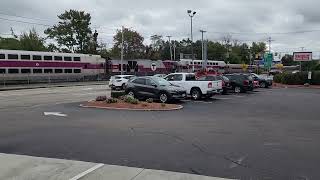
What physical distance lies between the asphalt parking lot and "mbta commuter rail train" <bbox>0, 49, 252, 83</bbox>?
33.2 meters

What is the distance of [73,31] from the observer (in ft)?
326

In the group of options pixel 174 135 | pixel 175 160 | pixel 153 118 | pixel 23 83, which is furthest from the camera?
pixel 23 83

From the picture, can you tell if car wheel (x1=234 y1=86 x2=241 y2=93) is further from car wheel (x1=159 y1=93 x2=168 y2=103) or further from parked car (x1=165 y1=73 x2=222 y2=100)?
car wheel (x1=159 y1=93 x2=168 y2=103)

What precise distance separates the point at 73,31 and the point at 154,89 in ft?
255

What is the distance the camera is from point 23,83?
53.4 m

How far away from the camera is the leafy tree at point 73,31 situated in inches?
3888

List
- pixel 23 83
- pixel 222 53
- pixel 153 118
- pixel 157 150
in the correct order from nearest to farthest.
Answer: pixel 157 150 → pixel 153 118 → pixel 23 83 → pixel 222 53

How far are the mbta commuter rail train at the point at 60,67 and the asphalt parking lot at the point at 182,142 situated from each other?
33.2 meters

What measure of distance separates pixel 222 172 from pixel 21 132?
24.4 ft

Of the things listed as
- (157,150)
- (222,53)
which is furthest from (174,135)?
(222,53)

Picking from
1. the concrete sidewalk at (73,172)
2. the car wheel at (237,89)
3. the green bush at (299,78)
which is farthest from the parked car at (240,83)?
the concrete sidewalk at (73,172)

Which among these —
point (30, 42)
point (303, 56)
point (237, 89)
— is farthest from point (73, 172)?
point (30, 42)

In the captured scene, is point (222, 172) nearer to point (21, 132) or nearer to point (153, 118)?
point (21, 132)

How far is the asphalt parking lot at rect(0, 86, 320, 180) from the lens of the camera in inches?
353
